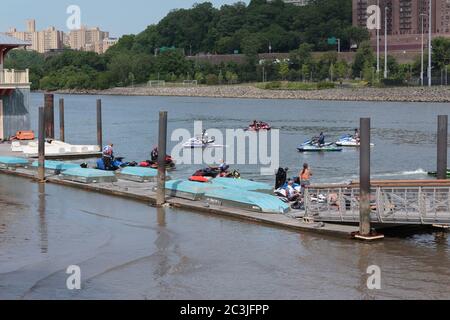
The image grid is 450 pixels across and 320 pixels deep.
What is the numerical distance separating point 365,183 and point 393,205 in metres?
1.37

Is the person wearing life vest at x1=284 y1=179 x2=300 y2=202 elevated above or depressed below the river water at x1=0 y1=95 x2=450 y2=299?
above

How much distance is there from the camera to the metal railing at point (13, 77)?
2055 inches

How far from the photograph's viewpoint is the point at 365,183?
25500 mm

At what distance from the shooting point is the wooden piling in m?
25.4

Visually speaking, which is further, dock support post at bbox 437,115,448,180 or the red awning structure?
the red awning structure

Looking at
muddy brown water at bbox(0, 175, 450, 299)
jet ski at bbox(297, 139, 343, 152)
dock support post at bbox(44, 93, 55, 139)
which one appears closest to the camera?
muddy brown water at bbox(0, 175, 450, 299)

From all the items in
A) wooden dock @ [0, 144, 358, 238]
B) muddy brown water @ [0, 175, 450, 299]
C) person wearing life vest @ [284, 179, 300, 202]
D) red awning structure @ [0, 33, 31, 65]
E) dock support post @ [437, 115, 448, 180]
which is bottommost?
muddy brown water @ [0, 175, 450, 299]

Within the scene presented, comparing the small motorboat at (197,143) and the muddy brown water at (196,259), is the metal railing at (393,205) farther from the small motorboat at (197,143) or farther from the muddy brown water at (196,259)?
the small motorboat at (197,143)

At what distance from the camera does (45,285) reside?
2148 centimetres

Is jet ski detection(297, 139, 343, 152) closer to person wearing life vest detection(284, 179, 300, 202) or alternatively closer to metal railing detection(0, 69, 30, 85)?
metal railing detection(0, 69, 30, 85)

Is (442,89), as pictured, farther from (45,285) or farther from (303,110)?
(45,285)

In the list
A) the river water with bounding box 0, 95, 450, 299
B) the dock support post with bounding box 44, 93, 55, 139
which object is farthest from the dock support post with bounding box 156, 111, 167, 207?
the dock support post with bounding box 44, 93, 55, 139

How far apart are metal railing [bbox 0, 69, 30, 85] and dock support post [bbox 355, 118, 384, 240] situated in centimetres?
3148

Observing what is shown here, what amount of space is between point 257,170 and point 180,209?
20.9 metres
